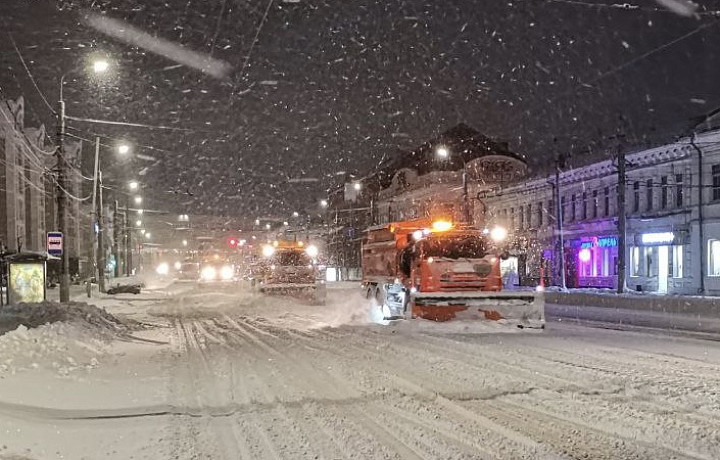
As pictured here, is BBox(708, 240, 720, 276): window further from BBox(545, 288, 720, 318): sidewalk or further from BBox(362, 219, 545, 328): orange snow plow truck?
BBox(362, 219, 545, 328): orange snow plow truck

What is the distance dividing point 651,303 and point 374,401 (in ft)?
86.2

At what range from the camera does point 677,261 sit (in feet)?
133

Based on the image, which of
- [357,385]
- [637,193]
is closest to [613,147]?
[637,193]

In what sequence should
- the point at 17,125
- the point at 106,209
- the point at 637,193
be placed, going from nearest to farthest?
the point at 637,193 < the point at 17,125 < the point at 106,209

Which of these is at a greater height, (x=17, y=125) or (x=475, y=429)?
(x=17, y=125)

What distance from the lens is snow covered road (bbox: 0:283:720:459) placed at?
641cm

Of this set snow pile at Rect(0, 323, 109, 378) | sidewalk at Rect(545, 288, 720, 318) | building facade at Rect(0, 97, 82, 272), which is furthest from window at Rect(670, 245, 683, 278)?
building facade at Rect(0, 97, 82, 272)

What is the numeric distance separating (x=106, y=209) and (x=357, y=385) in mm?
66498

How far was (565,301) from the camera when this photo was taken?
3609 centimetres

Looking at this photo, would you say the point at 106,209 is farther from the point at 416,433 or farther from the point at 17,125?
the point at 416,433

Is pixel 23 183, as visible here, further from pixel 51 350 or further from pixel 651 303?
pixel 51 350

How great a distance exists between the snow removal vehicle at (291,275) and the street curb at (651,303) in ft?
39.7

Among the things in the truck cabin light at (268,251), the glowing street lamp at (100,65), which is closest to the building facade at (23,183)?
the truck cabin light at (268,251)

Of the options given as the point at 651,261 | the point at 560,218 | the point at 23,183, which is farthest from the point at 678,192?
the point at 23,183
